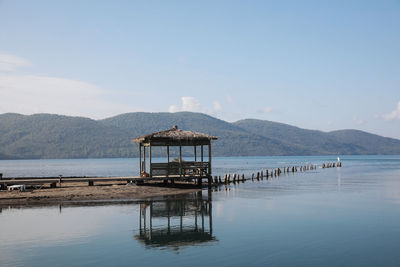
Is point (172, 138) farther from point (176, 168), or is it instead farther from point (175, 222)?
point (175, 222)

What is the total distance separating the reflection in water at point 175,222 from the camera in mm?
16844

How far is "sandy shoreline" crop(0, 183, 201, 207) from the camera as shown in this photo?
27.3 metres

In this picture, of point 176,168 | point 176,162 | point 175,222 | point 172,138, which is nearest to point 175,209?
point 175,222

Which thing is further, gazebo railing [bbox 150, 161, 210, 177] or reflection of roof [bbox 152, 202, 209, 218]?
gazebo railing [bbox 150, 161, 210, 177]

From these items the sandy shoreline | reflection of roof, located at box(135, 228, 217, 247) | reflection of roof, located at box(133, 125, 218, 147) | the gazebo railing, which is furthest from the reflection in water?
reflection of roof, located at box(133, 125, 218, 147)

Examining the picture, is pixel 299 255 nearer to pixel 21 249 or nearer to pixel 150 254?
pixel 150 254

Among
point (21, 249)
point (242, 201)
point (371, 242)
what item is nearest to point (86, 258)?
point (21, 249)

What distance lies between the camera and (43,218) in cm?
2120

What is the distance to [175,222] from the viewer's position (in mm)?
20625

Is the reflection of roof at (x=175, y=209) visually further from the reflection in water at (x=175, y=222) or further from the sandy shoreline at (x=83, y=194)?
the sandy shoreline at (x=83, y=194)

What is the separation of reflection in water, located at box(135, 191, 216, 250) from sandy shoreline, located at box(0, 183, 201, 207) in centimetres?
300

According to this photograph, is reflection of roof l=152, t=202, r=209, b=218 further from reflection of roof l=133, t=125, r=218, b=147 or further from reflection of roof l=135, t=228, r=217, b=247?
reflection of roof l=133, t=125, r=218, b=147

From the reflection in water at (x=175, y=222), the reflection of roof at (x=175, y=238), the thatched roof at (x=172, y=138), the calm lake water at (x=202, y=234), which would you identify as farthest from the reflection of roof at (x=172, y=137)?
the reflection of roof at (x=175, y=238)

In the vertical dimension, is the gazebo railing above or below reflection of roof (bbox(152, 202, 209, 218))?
above
